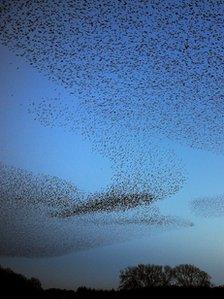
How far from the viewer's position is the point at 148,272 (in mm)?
76688

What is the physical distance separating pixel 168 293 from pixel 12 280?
52.0 ft

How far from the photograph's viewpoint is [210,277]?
8006cm

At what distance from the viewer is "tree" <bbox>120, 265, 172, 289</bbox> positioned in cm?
7488

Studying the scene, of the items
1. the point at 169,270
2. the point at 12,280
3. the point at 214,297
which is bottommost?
the point at 214,297

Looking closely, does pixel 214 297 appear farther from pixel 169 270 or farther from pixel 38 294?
pixel 169 270

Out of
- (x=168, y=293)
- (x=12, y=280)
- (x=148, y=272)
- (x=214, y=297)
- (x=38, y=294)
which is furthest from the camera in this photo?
(x=148, y=272)

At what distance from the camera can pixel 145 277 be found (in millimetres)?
76062

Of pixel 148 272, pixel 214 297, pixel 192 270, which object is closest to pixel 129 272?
pixel 148 272

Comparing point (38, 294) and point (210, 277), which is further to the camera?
point (210, 277)

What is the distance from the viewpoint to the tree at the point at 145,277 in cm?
7488

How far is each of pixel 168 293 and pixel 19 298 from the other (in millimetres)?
10954

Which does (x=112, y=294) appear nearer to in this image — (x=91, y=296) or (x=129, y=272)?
(x=91, y=296)

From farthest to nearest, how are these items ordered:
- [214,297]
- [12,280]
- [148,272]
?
[148,272]
[12,280]
[214,297]

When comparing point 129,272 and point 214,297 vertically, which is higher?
point 129,272
